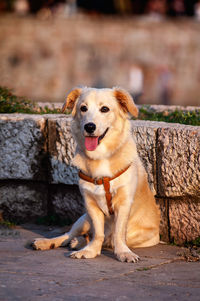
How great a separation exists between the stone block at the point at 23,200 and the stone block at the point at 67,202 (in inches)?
4.6

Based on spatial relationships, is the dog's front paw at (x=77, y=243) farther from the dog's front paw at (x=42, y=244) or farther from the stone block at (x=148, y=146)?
the stone block at (x=148, y=146)

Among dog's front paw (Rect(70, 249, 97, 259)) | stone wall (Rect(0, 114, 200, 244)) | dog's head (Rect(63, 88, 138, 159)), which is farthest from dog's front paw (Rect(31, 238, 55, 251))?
stone wall (Rect(0, 114, 200, 244))

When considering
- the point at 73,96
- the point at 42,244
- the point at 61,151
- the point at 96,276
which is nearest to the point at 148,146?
the point at 73,96

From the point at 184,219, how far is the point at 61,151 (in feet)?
4.73

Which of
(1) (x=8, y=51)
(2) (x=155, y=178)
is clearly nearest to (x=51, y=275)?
(2) (x=155, y=178)

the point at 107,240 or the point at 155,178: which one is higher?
the point at 155,178

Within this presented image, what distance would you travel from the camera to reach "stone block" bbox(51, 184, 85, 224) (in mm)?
6289

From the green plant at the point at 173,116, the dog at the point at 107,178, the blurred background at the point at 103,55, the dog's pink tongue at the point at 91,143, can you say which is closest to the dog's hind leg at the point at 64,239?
the dog at the point at 107,178

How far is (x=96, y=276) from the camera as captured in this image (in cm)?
438

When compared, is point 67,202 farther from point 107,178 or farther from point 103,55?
point 103,55

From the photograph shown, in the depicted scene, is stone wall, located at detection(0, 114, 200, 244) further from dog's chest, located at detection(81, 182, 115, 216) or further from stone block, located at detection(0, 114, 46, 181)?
dog's chest, located at detection(81, 182, 115, 216)

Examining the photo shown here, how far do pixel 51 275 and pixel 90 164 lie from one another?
122cm

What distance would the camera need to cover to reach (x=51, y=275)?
4367mm

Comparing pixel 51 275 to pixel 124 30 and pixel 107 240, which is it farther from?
pixel 124 30
